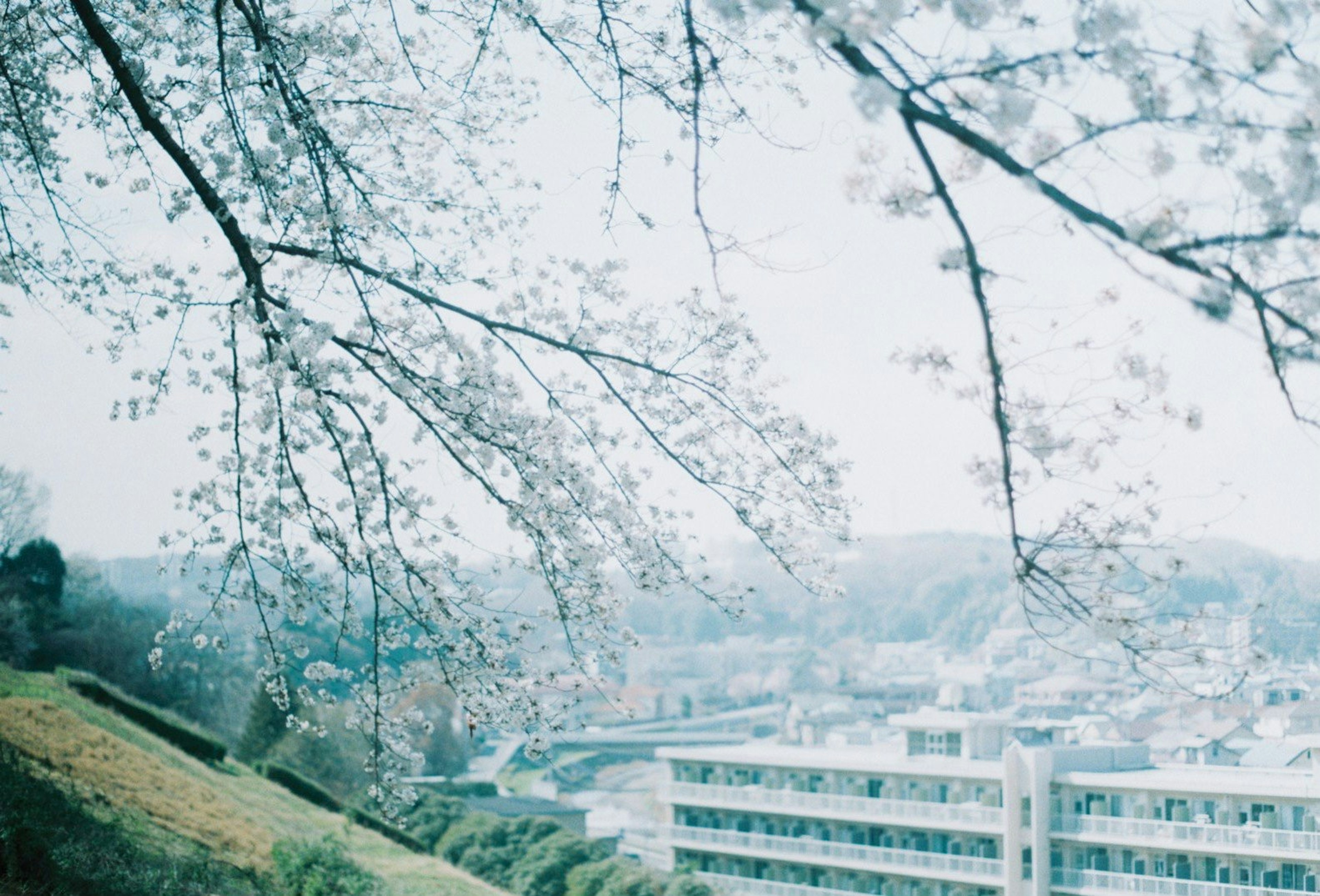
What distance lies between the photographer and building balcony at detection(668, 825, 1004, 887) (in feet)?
36.3

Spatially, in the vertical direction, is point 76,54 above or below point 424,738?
above

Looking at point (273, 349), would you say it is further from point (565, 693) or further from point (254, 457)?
point (565, 693)

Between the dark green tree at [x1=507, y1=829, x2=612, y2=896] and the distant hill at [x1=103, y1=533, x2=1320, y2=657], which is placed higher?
the distant hill at [x1=103, y1=533, x2=1320, y2=657]

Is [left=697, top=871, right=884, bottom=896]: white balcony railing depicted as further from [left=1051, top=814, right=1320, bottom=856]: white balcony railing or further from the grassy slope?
the grassy slope

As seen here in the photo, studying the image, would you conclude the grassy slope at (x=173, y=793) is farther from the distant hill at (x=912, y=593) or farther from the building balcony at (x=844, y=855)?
the building balcony at (x=844, y=855)

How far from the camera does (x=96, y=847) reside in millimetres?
4043

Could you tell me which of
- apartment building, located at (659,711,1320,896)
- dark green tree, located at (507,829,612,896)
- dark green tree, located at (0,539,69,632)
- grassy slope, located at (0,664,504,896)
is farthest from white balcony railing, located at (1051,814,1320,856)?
dark green tree, located at (0,539,69,632)

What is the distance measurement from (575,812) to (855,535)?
1489 centimetres

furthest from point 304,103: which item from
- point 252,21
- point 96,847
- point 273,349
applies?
point 96,847

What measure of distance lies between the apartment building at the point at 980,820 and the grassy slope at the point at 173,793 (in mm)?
4629

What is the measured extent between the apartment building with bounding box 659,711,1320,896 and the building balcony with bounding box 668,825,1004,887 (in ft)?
0.05

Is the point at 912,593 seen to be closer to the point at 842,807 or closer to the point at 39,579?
the point at 842,807

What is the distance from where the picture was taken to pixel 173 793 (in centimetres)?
625

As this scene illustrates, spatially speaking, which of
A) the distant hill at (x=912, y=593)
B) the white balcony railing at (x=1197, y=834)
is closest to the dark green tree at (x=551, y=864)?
the distant hill at (x=912, y=593)
